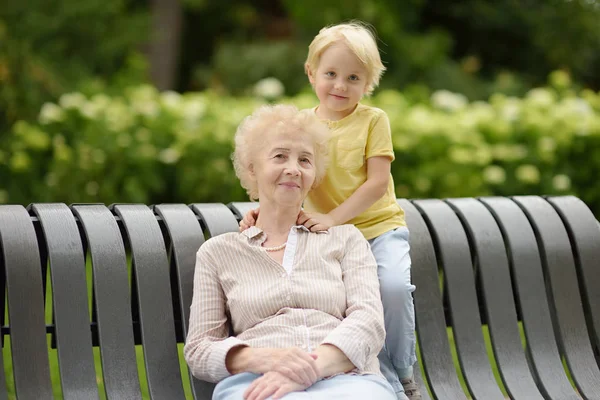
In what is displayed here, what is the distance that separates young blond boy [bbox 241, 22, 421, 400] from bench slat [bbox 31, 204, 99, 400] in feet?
1.97

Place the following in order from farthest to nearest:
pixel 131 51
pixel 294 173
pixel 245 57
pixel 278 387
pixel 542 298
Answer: pixel 245 57 < pixel 131 51 < pixel 542 298 < pixel 294 173 < pixel 278 387

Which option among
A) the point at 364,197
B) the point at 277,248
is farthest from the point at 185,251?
the point at 364,197

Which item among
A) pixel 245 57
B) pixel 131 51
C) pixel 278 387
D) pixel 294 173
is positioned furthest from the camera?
pixel 245 57

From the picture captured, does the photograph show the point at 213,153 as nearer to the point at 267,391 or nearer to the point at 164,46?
the point at 267,391

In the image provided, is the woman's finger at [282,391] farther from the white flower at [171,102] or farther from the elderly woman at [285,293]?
the white flower at [171,102]

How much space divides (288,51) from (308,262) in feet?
29.0

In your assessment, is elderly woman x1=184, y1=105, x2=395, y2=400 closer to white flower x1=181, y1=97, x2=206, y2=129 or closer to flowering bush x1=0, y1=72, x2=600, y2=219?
flowering bush x1=0, y1=72, x2=600, y2=219

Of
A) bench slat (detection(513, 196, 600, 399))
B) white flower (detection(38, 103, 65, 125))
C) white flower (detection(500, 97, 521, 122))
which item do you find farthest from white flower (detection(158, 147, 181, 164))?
bench slat (detection(513, 196, 600, 399))

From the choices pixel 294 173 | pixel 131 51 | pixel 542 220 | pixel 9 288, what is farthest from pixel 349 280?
pixel 131 51

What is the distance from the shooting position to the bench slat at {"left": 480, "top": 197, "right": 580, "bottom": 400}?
3.99 meters

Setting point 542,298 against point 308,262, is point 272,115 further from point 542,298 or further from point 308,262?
point 542,298

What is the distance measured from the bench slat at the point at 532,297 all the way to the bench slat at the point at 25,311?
77.5 inches

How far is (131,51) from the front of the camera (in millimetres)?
11180

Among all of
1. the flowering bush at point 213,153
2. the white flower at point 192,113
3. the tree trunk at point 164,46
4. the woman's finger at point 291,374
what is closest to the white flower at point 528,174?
the flowering bush at point 213,153
